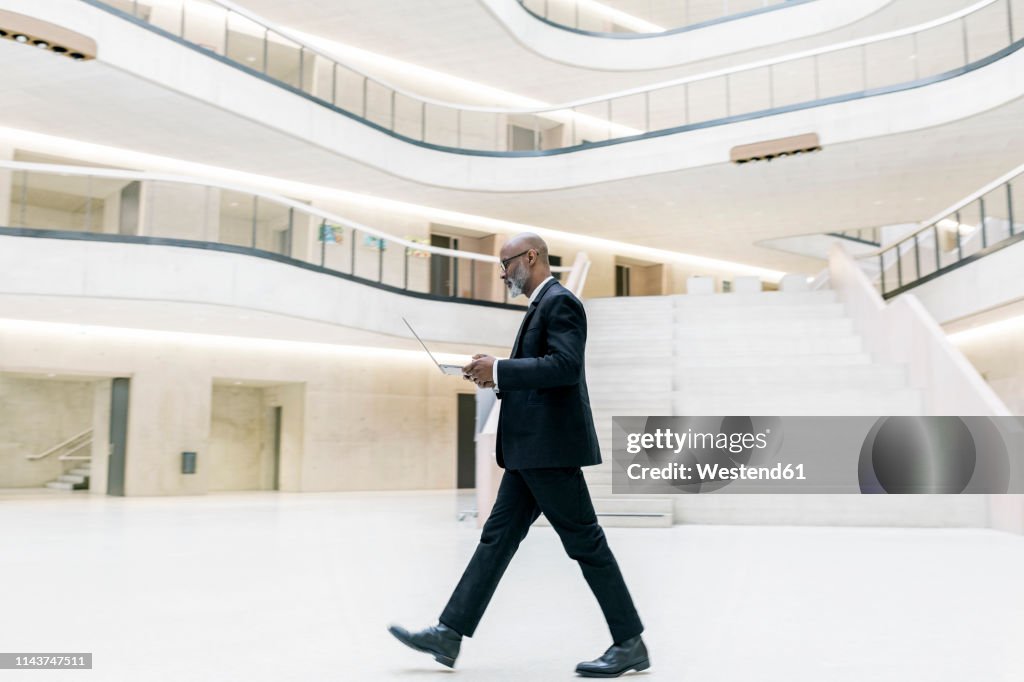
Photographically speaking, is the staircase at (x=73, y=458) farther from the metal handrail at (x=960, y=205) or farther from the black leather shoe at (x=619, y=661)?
the black leather shoe at (x=619, y=661)

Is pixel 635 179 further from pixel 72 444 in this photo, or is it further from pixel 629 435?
pixel 72 444

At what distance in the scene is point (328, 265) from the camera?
54.5 ft

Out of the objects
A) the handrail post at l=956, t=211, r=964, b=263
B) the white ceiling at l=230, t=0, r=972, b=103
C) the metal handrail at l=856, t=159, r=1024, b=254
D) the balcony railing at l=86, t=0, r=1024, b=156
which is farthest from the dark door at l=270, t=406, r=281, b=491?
the handrail post at l=956, t=211, r=964, b=263

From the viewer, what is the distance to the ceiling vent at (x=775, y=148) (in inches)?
731

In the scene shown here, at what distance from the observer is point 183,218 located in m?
14.2

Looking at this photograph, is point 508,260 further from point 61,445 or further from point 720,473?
point 61,445

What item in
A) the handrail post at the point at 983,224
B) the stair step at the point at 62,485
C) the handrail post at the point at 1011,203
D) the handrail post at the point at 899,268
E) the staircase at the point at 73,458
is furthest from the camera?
the staircase at the point at 73,458

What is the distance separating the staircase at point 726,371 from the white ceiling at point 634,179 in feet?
11.7

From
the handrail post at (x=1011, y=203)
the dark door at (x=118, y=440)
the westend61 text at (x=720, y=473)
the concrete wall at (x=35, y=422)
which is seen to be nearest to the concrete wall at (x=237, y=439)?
the dark door at (x=118, y=440)

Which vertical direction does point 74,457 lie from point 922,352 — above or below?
below

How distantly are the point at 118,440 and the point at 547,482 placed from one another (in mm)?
17584

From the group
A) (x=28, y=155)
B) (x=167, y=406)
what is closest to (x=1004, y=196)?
(x=167, y=406)

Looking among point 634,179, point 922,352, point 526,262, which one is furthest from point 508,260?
point 634,179

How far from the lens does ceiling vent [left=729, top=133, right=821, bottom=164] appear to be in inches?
731
